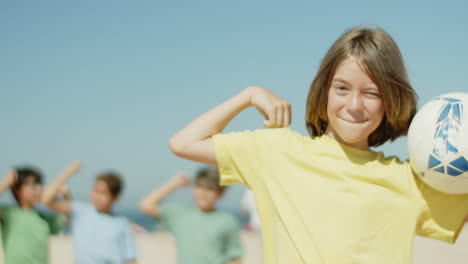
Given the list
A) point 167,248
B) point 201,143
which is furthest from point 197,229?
point 167,248

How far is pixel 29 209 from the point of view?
7344 mm

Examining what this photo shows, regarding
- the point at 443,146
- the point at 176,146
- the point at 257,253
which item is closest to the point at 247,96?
the point at 176,146

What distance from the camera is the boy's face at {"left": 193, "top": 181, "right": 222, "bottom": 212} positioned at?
7.21 meters

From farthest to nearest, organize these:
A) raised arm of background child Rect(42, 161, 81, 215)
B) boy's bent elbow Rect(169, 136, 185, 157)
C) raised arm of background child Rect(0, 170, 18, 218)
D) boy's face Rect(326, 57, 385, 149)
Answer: raised arm of background child Rect(42, 161, 81, 215) → raised arm of background child Rect(0, 170, 18, 218) → boy's bent elbow Rect(169, 136, 185, 157) → boy's face Rect(326, 57, 385, 149)

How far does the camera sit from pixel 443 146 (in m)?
2.68

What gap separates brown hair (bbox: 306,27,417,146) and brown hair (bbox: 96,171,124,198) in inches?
197

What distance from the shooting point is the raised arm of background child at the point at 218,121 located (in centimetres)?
282

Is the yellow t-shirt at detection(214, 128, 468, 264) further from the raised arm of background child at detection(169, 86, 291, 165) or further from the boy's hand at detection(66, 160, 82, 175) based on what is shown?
the boy's hand at detection(66, 160, 82, 175)

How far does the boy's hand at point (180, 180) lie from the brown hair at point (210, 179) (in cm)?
47

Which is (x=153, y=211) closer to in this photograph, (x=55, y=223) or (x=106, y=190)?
(x=106, y=190)

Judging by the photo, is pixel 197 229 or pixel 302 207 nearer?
pixel 302 207

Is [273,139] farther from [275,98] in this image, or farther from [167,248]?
[167,248]

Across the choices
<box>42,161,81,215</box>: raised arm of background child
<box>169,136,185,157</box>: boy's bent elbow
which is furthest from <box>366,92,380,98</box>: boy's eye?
<box>42,161,81,215</box>: raised arm of background child

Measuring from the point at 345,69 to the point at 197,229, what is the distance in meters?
4.41
